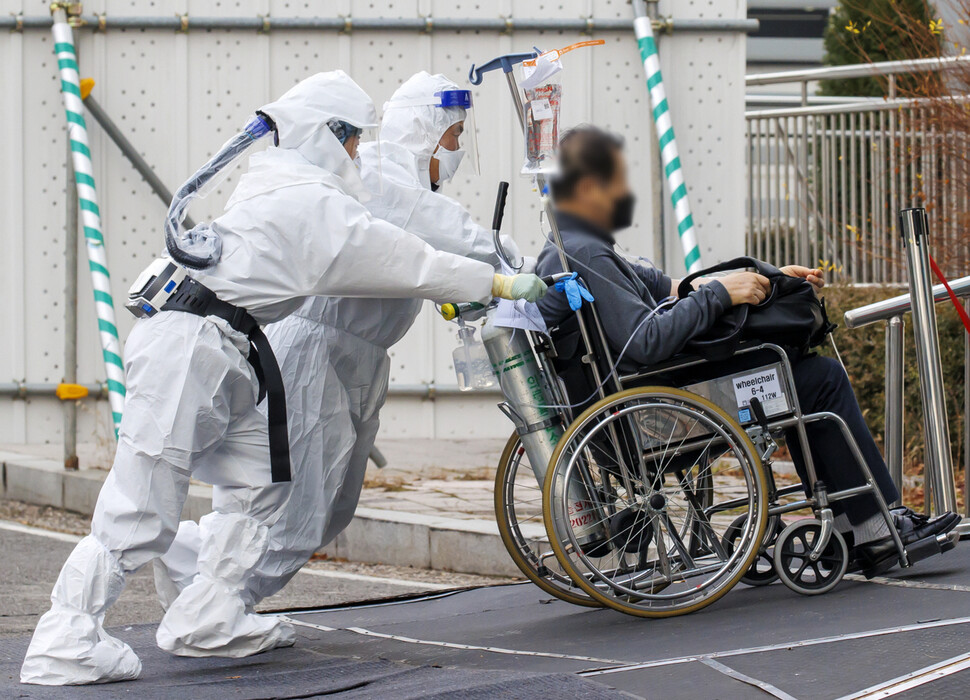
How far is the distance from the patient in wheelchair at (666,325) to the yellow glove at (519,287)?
24 cm

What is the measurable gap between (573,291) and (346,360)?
2.47 feet

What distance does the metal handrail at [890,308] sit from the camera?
443 cm

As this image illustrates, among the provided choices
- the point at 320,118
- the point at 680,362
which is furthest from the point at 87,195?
the point at 680,362

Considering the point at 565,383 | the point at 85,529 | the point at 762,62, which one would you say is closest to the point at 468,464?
the point at 85,529

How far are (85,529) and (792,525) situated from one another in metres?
3.74

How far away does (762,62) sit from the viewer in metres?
32.0

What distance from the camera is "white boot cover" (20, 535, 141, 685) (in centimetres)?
318

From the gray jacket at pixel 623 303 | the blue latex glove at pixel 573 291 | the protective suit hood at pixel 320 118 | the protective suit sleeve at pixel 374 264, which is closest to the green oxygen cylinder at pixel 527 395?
the gray jacket at pixel 623 303

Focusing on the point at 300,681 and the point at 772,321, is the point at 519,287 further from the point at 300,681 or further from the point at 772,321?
the point at 300,681

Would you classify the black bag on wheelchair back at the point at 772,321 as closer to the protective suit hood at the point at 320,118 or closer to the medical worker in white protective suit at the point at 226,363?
the medical worker in white protective suit at the point at 226,363

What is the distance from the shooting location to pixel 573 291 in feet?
11.6

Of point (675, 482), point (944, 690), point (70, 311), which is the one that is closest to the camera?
point (944, 690)

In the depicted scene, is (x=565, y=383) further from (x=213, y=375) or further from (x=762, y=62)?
(x=762, y=62)

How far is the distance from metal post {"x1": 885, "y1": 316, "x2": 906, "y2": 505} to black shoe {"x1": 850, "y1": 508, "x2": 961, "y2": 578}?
2.39 feet
